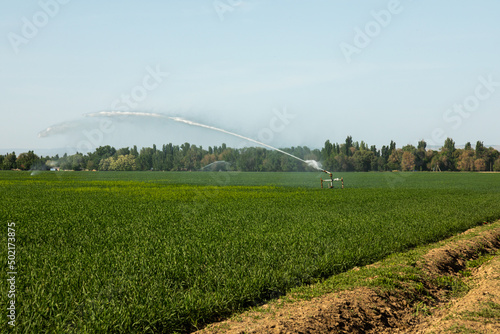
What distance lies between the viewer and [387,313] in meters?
7.09

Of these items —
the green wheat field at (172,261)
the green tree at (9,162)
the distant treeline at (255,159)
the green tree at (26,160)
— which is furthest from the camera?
the green tree at (9,162)

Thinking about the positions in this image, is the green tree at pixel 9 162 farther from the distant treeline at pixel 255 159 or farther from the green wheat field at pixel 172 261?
the green wheat field at pixel 172 261

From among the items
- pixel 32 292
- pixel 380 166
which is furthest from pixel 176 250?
pixel 380 166

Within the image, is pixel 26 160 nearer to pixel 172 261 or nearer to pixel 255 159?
pixel 255 159

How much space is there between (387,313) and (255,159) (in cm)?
12489

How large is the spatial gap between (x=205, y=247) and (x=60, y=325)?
5343 mm

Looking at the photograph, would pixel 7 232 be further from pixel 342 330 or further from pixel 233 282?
pixel 342 330

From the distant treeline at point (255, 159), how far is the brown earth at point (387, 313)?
270 feet

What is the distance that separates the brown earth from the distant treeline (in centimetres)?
8233

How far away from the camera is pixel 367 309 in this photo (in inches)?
274

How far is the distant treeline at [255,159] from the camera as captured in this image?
105 metres

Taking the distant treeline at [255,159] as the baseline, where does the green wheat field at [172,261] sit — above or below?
below

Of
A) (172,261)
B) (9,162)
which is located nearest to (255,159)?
(9,162)

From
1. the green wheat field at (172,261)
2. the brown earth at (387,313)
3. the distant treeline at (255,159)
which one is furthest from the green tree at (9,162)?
the brown earth at (387,313)
